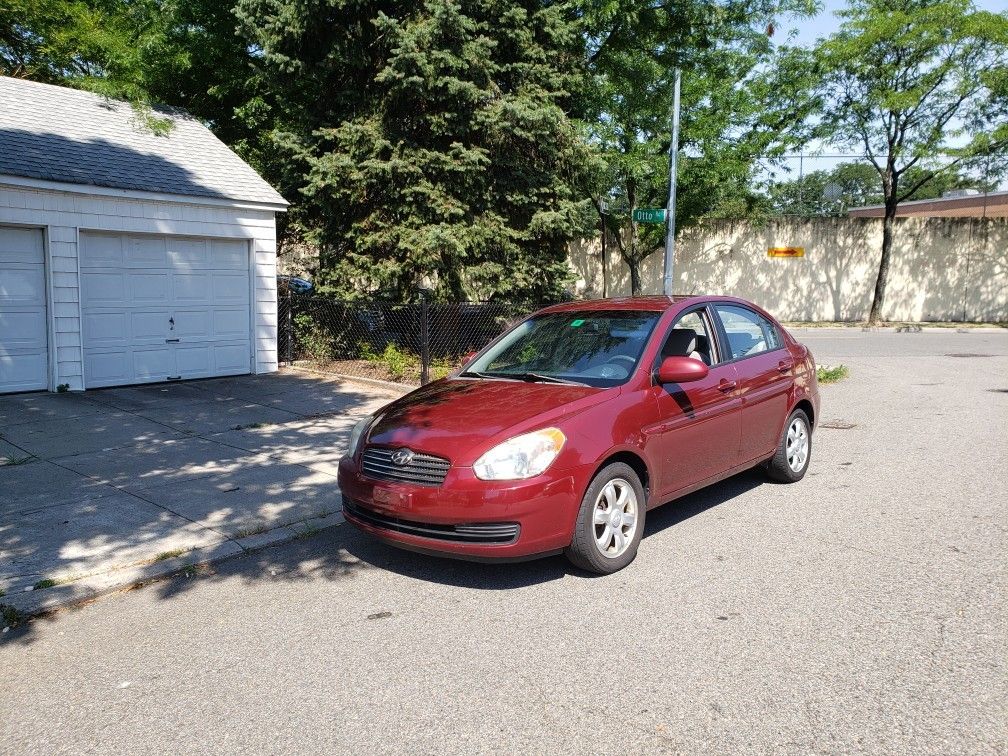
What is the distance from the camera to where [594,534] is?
4.70 m

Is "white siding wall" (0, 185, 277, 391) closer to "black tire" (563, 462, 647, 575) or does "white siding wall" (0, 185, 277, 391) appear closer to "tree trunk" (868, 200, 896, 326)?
"black tire" (563, 462, 647, 575)

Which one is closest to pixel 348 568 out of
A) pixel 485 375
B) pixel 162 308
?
pixel 485 375

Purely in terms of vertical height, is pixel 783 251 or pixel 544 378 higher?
pixel 783 251

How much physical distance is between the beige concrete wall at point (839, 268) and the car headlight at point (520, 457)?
76.8 feet

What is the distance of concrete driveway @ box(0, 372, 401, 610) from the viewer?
16.8ft

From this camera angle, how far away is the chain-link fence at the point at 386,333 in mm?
12516

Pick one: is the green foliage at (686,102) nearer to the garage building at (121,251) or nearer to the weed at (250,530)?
the garage building at (121,251)

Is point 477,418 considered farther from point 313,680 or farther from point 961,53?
point 961,53

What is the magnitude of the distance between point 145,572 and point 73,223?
7.64 m

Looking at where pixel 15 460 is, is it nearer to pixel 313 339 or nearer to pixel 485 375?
pixel 485 375

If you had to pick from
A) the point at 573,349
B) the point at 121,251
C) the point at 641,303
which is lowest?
the point at 573,349

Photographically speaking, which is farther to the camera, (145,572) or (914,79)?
(914,79)

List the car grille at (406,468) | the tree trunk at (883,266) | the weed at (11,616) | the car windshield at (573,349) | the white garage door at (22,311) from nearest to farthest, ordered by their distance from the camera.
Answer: the weed at (11,616) < the car grille at (406,468) < the car windshield at (573,349) < the white garage door at (22,311) < the tree trunk at (883,266)

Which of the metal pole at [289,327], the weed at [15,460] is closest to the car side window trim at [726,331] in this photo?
the weed at [15,460]
